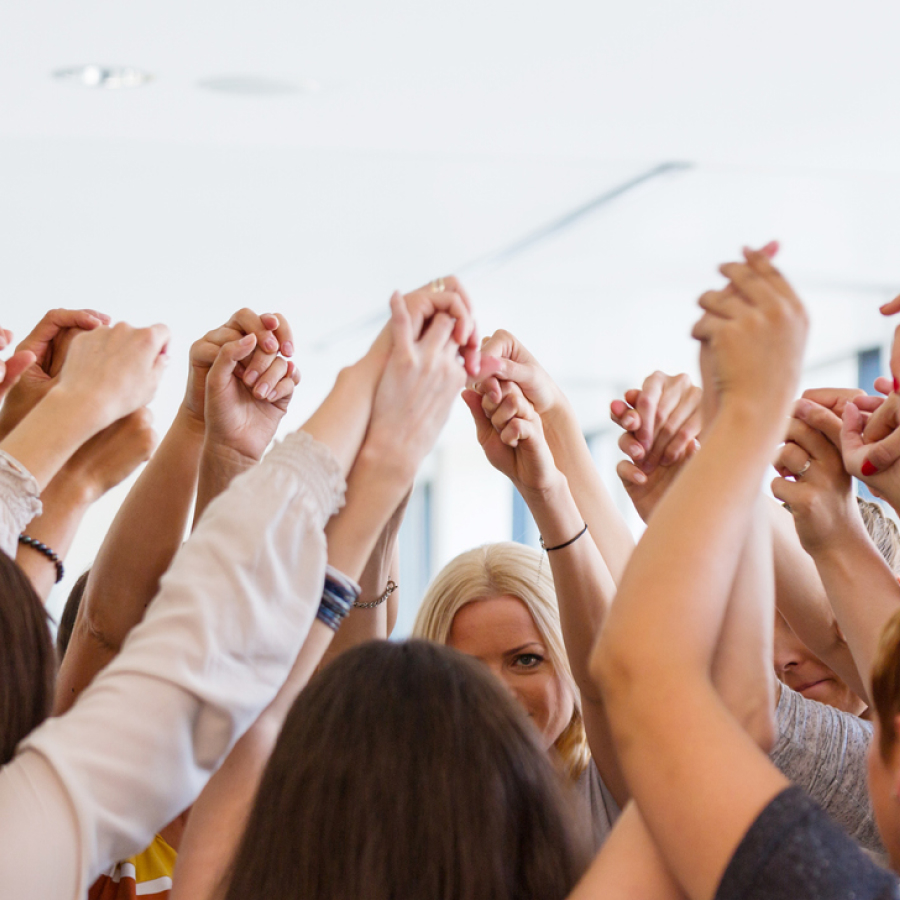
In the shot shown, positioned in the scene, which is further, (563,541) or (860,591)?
(563,541)

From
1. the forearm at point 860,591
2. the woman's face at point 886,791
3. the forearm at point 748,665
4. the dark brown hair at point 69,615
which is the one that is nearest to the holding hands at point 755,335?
the forearm at point 748,665

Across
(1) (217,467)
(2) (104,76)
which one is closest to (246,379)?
(1) (217,467)

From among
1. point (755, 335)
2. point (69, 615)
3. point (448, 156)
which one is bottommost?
point (69, 615)

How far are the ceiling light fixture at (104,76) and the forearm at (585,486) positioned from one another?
1.99 meters

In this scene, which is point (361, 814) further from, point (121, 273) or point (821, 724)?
point (121, 273)

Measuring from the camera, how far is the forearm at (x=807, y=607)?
1317 millimetres

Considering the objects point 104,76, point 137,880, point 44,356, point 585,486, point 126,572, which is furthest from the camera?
point 104,76

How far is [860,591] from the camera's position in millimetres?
1073

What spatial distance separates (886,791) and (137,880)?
0.82 m

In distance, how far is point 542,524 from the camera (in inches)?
50.4

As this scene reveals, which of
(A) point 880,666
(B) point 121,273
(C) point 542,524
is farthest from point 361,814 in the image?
(B) point 121,273

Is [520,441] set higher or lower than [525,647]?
higher

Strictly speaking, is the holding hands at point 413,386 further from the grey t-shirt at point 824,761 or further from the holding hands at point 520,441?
the grey t-shirt at point 824,761

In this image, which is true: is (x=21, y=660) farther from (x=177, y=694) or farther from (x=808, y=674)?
(x=808, y=674)
